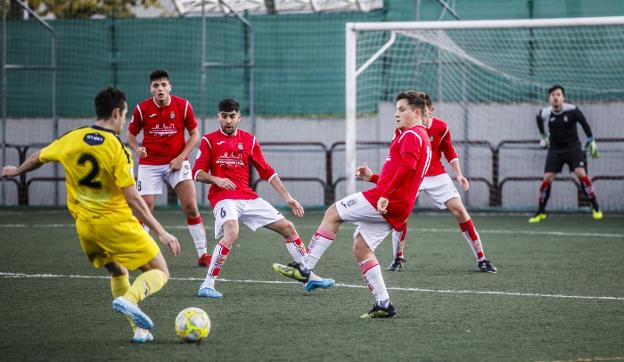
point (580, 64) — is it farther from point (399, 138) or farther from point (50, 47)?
point (399, 138)

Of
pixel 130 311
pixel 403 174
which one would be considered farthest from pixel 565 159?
pixel 130 311

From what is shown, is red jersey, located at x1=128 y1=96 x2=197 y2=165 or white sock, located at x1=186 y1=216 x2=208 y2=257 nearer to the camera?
white sock, located at x1=186 y1=216 x2=208 y2=257

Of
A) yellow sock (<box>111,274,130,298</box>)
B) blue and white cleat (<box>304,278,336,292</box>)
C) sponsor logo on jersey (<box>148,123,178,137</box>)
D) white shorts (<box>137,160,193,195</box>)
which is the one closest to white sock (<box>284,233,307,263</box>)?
blue and white cleat (<box>304,278,336,292</box>)

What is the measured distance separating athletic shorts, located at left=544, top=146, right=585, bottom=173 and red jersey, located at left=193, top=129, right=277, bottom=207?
25.0 feet

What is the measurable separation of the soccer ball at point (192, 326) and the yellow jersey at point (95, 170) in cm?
75

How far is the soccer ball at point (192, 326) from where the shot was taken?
615cm

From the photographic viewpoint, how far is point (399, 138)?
7.23 metres

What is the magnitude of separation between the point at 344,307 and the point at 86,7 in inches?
565

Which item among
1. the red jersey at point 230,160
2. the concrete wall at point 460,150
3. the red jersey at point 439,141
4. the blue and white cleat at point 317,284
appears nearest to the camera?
the blue and white cleat at point 317,284

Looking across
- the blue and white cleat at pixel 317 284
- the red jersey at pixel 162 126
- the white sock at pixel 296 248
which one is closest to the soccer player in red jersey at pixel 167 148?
the red jersey at pixel 162 126

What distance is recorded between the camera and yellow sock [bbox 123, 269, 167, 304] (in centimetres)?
593

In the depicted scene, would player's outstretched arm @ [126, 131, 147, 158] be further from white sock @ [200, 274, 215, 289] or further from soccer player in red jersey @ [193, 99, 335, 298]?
white sock @ [200, 274, 215, 289]

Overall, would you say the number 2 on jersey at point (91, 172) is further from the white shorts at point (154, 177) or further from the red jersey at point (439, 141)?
the red jersey at point (439, 141)

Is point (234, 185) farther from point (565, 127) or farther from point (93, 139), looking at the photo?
point (565, 127)
